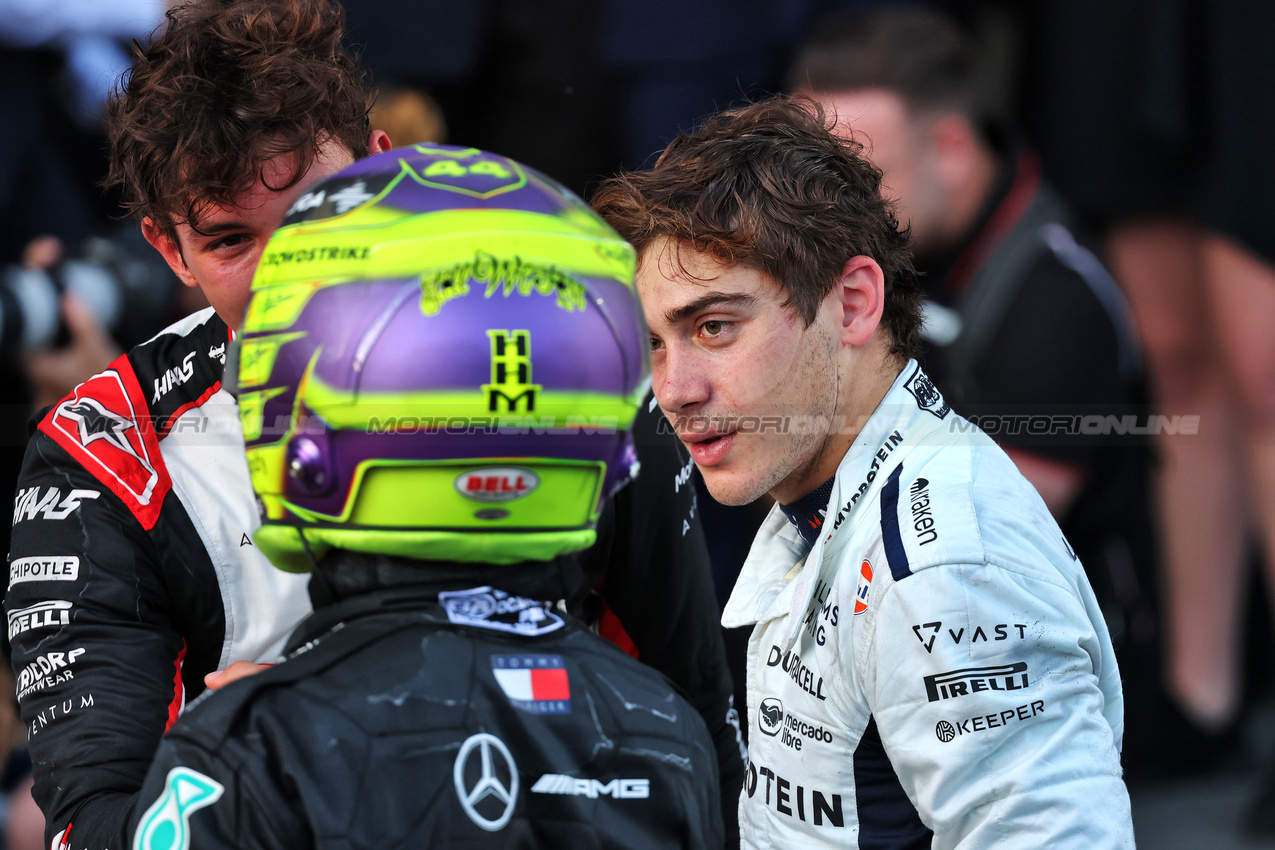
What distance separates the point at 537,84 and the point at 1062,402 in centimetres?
202

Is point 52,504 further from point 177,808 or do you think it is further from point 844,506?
point 844,506

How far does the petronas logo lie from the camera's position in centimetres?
122

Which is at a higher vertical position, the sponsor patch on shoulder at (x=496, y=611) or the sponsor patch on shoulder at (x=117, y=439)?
the sponsor patch on shoulder at (x=496, y=611)

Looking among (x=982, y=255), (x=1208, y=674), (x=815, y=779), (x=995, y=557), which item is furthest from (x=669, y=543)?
(x=1208, y=674)

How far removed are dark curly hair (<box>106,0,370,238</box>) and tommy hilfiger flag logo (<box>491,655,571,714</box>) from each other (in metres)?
1.03

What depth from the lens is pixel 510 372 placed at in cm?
131

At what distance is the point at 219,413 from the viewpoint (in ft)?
6.93

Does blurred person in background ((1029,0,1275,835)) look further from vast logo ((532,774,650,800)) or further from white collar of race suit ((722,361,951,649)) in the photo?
vast logo ((532,774,650,800))

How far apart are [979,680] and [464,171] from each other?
851mm

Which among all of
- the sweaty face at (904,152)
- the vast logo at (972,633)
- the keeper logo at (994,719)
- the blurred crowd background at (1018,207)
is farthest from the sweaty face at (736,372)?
the sweaty face at (904,152)

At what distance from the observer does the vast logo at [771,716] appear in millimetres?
1939

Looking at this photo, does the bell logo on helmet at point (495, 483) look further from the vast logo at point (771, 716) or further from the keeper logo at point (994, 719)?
the vast logo at point (771, 716)

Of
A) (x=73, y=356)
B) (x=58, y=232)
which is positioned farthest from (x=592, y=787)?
(x=58, y=232)

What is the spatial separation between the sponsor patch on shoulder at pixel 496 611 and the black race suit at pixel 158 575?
0.55 metres
